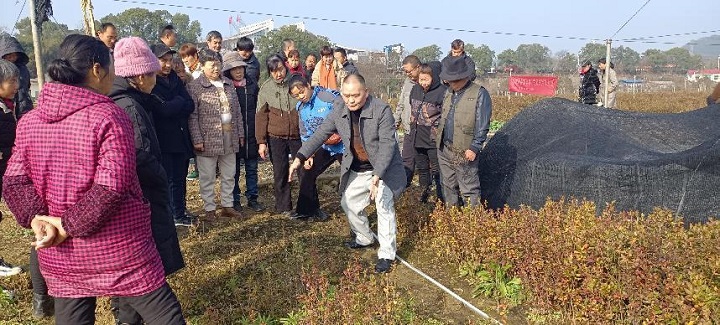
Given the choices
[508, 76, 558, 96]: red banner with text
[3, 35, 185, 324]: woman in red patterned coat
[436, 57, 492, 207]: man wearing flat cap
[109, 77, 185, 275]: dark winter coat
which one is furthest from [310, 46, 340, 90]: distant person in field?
[508, 76, 558, 96]: red banner with text

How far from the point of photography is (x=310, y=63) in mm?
8562

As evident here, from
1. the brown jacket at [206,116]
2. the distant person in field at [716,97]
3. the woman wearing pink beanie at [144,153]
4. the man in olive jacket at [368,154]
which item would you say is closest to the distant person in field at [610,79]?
the distant person in field at [716,97]

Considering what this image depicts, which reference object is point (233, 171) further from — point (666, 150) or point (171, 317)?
point (666, 150)

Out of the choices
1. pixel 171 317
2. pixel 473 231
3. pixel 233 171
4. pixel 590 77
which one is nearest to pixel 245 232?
pixel 233 171

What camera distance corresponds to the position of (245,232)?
5340mm

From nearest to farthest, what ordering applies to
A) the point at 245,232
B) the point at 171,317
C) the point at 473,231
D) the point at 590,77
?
1. the point at 171,317
2. the point at 473,231
3. the point at 245,232
4. the point at 590,77

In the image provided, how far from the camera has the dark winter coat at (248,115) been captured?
A: 5832mm

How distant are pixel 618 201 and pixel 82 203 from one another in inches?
151

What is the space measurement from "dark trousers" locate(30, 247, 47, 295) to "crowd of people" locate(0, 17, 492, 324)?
0.01 meters

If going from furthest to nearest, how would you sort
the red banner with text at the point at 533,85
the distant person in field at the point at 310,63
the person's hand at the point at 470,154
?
the red banner with text at the point at 533,85, the distant person in field at the point at 310,63, the person's hand at the point at 470,154

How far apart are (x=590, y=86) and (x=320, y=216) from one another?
7.46 m

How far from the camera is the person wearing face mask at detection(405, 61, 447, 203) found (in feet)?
19.0

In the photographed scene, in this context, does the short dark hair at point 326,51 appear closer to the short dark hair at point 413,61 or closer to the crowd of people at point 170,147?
the crowd of people at point 170,147

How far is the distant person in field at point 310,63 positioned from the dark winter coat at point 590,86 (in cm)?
570
